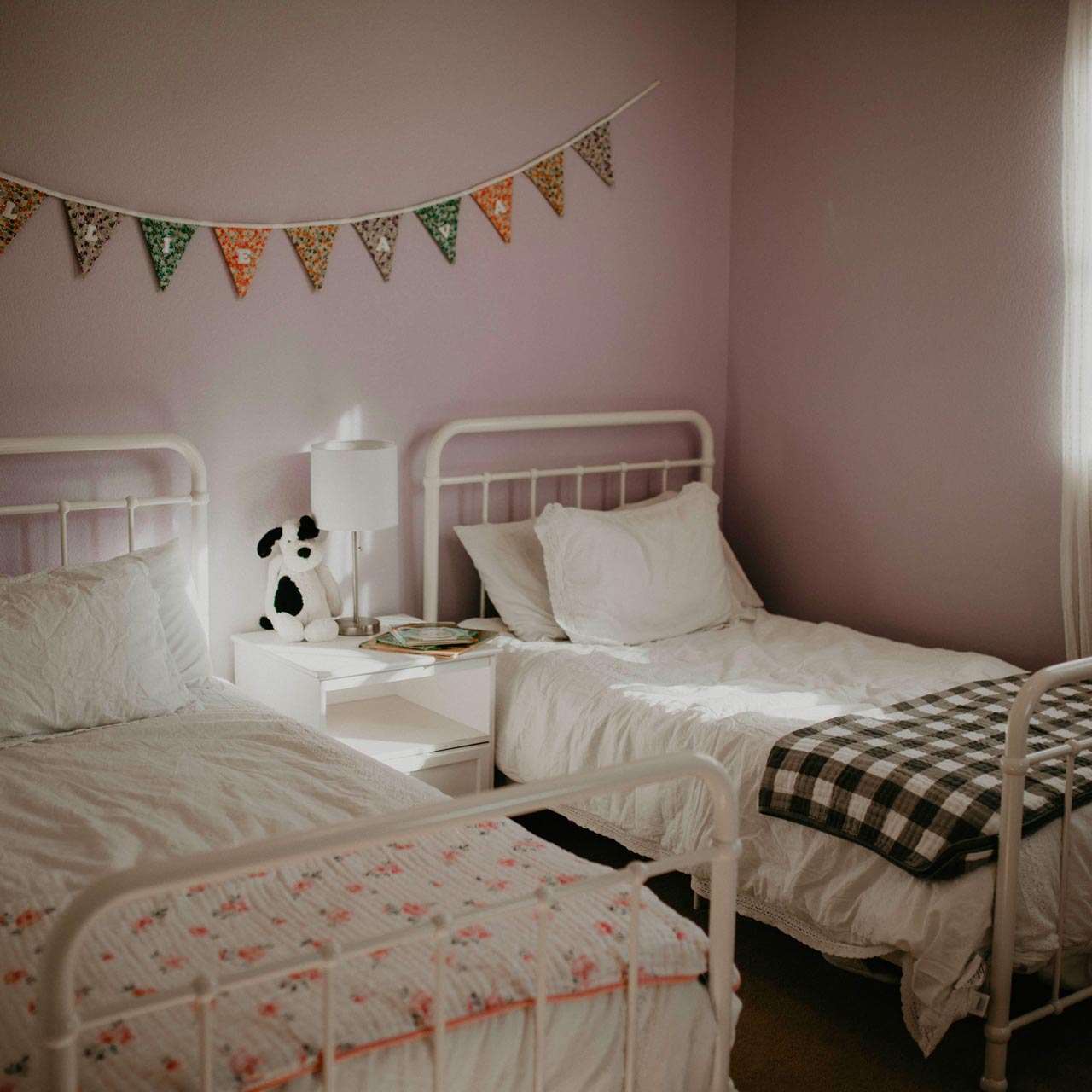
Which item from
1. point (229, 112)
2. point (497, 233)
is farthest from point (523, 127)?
point (229, 112)

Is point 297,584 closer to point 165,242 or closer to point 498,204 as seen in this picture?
point 165,242

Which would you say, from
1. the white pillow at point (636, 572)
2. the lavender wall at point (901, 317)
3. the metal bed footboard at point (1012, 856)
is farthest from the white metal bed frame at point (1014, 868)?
the white pillow at point (636, 572)

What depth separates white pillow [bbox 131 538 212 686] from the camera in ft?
8.98

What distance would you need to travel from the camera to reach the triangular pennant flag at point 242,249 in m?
3.00

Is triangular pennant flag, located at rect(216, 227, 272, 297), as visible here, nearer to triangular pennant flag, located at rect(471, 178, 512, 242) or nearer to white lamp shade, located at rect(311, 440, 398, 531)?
white lamp shade, located at rect(311, 440, 398, 531)

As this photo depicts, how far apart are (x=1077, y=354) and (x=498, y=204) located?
156 centimetres

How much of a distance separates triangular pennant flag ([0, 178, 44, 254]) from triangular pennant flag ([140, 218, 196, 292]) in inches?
9.7

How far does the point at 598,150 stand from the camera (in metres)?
3.62

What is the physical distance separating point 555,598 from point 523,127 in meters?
1.32

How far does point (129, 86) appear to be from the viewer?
2.83 meters

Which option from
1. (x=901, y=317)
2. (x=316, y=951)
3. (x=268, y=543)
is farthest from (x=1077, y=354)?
(x=316, y=951)

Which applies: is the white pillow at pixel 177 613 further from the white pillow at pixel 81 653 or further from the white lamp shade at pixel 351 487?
the white lamp shade at pixel 351 487

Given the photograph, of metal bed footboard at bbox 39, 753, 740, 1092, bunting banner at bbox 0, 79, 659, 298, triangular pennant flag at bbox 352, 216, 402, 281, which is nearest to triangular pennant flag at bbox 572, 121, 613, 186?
bunting banner at bbox 0, 79, 659, 298

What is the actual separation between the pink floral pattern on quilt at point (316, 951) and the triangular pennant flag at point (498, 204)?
2.02 m
